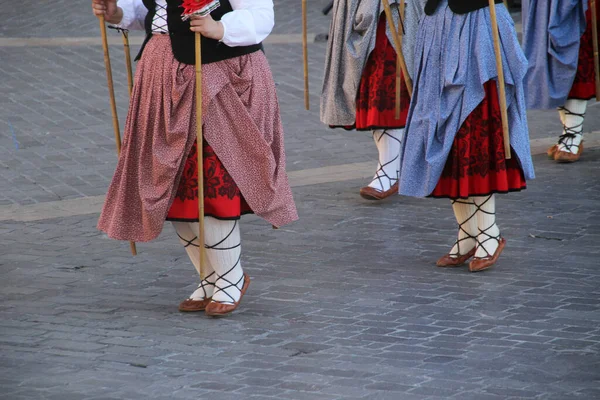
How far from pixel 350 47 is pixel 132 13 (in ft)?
7.83

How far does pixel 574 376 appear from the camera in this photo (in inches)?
175

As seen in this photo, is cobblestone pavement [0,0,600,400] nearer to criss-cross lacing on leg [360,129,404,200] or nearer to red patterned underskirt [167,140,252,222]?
criss-cross lacing on leg [360,129,404,200]

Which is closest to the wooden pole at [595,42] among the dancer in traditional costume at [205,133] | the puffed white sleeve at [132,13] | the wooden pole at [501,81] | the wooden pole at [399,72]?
the wooden pole at [399,72]

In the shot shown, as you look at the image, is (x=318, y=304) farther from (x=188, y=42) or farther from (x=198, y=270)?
(x=188, y=42)

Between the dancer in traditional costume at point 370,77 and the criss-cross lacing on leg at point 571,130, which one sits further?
the criss-cross lacing on leg at point 571,130

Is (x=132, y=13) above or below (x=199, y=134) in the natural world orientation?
above

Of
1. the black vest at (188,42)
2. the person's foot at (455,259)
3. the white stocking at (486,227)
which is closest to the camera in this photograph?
the black vest at (188,42)

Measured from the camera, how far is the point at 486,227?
19.5 ft

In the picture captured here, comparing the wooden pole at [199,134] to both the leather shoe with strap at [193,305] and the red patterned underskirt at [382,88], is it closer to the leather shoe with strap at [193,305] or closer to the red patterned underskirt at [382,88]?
the leather shoe with strap at [193,305]

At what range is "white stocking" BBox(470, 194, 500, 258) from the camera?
19.4 ft

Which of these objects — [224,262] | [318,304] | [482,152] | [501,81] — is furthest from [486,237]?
[224,262]

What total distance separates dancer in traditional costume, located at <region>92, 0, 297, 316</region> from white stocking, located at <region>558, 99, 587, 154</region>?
12.8 feet

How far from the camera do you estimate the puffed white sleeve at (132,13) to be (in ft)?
17.1

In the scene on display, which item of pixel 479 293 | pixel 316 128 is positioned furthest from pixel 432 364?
pixel 316 128
